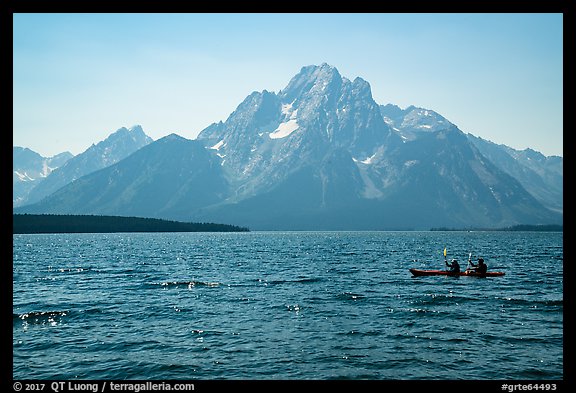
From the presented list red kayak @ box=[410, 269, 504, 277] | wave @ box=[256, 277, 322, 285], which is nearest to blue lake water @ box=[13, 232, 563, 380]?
wave @ box=[256, 277, 322, 285]

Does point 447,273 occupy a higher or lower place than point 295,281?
higher

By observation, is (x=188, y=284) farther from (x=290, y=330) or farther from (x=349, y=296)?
(x=290, y=330)

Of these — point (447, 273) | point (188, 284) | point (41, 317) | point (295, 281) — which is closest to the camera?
point (41, 317)

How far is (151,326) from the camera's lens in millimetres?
37188

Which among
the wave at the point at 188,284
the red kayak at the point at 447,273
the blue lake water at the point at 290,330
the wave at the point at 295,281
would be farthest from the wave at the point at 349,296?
the red kayak at the point at 447,273

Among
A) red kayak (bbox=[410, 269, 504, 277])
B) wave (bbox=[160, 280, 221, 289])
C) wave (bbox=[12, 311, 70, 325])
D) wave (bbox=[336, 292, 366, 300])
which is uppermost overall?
red kayak (bbox=[410, 269, 504, 277])

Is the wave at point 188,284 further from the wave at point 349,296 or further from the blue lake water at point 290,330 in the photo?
the wave at point 349,296

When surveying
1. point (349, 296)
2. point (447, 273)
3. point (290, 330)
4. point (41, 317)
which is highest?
point (447, 273)

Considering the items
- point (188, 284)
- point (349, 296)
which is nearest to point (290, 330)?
point (349, 296)

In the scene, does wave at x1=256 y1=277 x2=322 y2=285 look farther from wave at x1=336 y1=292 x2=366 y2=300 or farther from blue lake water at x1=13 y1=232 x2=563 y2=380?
wave at x1=336 y1=292 x2=366 y2=300

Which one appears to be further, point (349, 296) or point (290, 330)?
point (349, 296)
